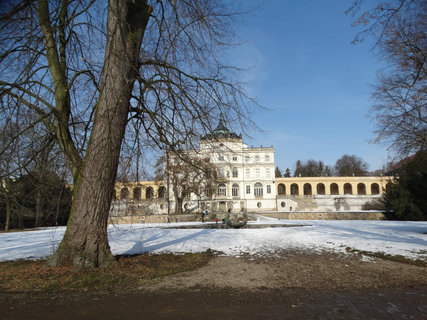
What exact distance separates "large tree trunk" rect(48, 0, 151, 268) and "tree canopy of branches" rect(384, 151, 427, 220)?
44.9ft

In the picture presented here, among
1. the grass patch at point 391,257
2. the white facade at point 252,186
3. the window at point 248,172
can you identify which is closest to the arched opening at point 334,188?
the white facade at point 252,186

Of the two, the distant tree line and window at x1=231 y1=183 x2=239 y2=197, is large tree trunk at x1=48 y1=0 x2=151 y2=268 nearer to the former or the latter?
window at x1=231 y1=183 x2=239 y2=197

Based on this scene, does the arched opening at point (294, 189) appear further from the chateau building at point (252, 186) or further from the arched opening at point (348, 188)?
the chateau building at point (252, 186)

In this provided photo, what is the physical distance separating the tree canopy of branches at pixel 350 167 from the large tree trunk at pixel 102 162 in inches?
3183

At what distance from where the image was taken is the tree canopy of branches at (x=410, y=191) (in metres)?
15.3

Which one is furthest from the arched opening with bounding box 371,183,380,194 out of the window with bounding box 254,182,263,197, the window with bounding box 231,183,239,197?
the window with bounding box 231,183,239,197

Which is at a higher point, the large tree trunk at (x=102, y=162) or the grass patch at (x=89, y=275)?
the large tree trunk at (x=102, y=162)

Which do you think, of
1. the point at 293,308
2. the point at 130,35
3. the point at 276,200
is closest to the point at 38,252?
the point at 130,35

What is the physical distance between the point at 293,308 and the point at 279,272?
221cm

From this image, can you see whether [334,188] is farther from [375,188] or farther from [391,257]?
[391,257]

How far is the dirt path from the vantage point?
→ 4.06 metres

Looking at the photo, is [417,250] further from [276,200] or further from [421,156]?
[276,200]

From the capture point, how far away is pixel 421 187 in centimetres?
1533

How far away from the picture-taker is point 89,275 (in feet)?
18.9
